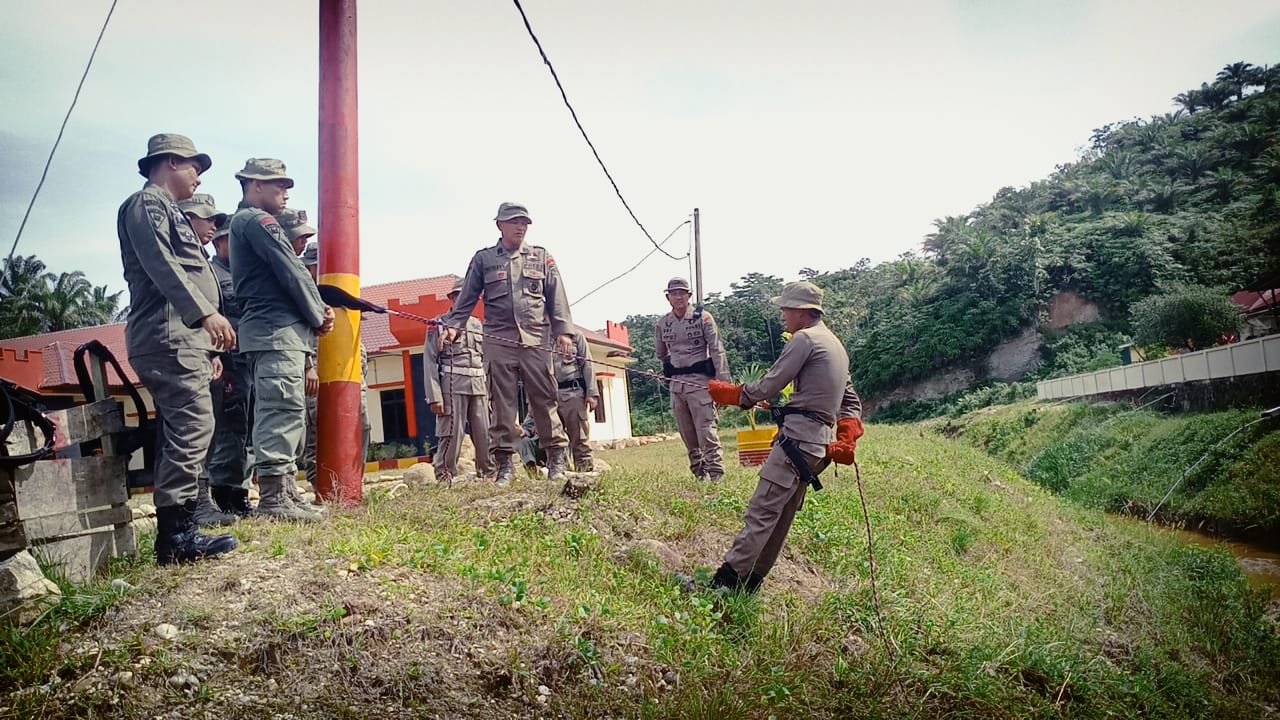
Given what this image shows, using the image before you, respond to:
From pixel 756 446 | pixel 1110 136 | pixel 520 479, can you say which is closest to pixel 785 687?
pixel 520 479

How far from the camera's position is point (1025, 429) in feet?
68.1

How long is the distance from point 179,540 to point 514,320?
3204mm

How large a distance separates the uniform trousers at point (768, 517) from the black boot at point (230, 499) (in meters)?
3.17

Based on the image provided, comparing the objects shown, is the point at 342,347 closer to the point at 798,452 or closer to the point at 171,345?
the point at 171,345

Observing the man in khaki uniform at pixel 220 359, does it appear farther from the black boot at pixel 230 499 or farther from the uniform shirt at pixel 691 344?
the uniform shirt at pixel 691 344

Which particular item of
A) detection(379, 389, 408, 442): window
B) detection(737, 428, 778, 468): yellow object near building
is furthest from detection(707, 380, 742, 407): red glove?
detection(379, 389, 408, 442): window

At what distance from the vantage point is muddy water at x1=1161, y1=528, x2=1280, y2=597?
10.3m

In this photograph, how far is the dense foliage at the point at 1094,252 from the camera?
18.2 m

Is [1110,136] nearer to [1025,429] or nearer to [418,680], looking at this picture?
[1025,429]

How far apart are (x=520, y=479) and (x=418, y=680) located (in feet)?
10.9

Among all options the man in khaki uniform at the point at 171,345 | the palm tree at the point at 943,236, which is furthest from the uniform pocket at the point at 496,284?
the palm tree at the point at 943,236

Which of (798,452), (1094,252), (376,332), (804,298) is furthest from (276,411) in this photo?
(1094,252)

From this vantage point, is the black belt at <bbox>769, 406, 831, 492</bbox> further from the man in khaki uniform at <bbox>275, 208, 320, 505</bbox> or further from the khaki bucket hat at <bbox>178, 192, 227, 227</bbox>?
the khaki bucket hat at <bbox>178, 192, 227, 227</bbox>

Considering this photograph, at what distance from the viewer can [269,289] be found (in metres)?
4.75
